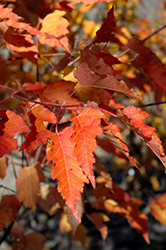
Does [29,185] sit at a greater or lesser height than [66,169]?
lesser

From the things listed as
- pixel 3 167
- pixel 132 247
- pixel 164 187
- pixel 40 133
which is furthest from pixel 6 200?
pixel 164 187

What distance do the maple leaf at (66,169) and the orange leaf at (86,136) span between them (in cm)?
2

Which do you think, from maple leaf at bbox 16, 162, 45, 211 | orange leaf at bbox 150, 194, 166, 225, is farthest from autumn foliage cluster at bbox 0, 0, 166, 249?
orange leaf at bbox 150, 194, 166, 225

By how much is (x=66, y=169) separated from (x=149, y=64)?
339 mm

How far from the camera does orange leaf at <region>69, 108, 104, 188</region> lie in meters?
0.36

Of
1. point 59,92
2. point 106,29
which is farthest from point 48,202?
point 106,29

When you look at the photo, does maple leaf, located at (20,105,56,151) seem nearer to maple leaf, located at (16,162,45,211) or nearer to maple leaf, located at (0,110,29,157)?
maple leaf, located at (0,110,29,157)

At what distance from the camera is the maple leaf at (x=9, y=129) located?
40 centimetres

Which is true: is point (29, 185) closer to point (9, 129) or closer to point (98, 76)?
point (9, 129)

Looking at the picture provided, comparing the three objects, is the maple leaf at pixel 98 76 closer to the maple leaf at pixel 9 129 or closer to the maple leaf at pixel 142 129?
the maple leaf at pixel 142 129

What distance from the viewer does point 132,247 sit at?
5.29 feet

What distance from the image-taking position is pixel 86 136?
0.38 meters

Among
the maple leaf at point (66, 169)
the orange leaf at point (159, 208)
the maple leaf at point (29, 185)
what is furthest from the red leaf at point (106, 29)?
the orange leaf at point (159, 208)

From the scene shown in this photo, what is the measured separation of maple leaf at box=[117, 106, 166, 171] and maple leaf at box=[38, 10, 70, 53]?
0.89ft
